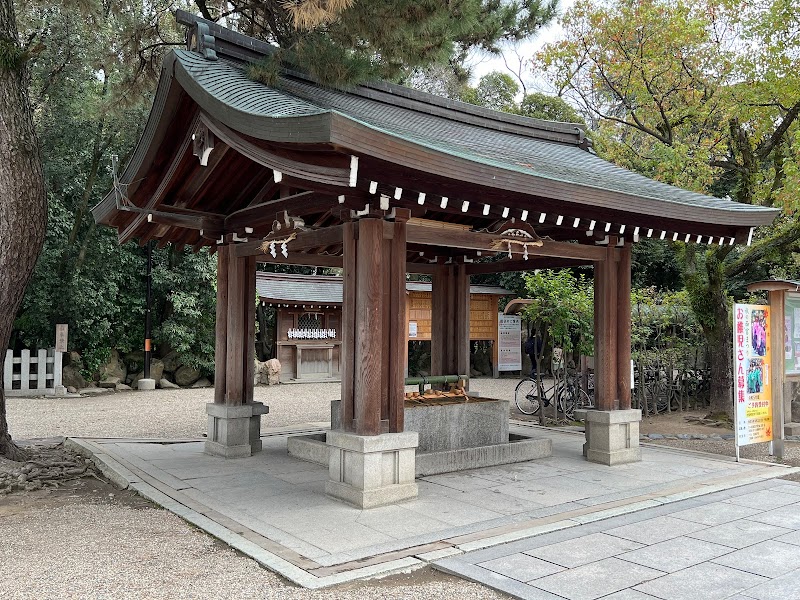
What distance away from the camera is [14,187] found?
7.09 m

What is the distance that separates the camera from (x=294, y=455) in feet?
26.8

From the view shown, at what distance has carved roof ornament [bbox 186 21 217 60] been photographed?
700 cm

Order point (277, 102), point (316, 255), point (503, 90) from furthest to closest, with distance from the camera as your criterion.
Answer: point (503, 90) → point (316, 255) → point (277, 102)

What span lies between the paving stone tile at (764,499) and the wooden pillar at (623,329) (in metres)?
1.84

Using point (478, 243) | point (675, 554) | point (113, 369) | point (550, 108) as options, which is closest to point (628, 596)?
point (675, 554)

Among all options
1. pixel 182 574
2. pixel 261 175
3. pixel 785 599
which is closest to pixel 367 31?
pixel 261 175

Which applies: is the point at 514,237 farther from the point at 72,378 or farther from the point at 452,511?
the point at 72,378

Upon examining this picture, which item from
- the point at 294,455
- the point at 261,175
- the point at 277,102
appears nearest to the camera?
the point at 277,102

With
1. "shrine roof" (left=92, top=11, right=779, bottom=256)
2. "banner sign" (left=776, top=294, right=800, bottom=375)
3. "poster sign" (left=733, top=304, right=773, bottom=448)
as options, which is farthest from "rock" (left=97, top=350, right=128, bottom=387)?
"banner sign" (left=776, top=294, right=800, bottom=375)

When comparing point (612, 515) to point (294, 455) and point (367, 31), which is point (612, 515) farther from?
point (367, 31)

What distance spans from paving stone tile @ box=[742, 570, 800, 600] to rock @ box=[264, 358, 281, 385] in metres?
17.2

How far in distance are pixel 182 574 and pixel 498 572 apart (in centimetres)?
210

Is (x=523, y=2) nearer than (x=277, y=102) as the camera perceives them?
No

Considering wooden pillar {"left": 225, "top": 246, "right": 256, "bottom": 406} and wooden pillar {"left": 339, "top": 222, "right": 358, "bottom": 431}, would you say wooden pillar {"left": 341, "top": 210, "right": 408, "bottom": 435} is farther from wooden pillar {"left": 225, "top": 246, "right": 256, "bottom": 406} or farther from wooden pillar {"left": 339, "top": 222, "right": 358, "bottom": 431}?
wooden pillar {"left": 225, "top": 246, "right": 256, "bottom": 406}
